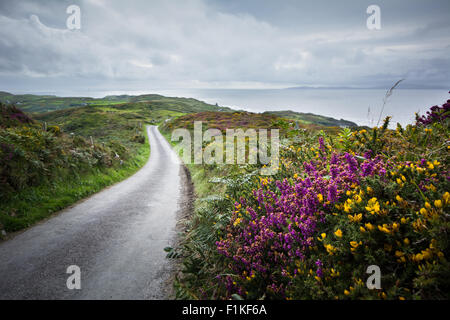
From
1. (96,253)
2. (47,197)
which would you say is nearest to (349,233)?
(96,253)

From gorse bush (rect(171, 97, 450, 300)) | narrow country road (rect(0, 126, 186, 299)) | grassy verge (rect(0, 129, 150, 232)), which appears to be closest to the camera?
gorse bush (rect(171, 97, 450, 300))

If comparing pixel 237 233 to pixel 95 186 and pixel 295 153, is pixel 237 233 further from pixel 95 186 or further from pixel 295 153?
pixel 95 186

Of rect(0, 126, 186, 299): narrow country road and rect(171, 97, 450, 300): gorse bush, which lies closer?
rect(171, 97, 450, 300): gorse bush

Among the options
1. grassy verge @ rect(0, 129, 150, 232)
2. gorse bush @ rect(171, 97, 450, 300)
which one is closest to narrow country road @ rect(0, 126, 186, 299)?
grassy verge @ rect(0, 129, 150, 232)

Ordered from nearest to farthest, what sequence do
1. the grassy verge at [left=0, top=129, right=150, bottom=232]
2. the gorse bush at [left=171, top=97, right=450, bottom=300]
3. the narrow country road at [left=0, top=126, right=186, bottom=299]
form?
the gorse bush at [left=171, top=97, right=450, bottom=300], the narrow country road at [left=0, top=126, right=186, bottom=299], the grassy verge at [left=0, top=129, right=150, bottom=232]

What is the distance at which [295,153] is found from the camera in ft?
21.2

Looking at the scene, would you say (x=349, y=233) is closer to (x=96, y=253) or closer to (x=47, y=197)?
(x=96, y=253)

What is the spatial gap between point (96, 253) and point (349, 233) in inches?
229

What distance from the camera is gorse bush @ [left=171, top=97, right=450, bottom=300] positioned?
217 centimetres

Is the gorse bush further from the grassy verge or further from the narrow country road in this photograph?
the grassy verge

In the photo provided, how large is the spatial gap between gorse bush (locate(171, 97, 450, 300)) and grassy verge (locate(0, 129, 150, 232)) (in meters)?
6.19

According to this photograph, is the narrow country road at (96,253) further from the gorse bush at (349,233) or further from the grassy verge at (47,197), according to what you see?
the gorse bush at (349,233)
